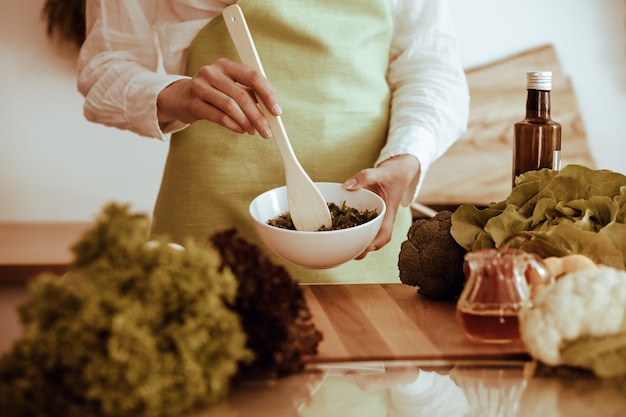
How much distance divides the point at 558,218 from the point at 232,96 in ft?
1.66

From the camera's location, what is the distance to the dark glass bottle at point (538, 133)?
42.9 inches

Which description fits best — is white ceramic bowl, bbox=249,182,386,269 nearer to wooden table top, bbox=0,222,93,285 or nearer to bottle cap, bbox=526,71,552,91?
bottle cap, bbox=526,71,552,91

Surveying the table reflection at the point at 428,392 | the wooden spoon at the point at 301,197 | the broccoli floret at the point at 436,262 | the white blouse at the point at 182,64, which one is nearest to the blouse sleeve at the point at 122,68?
the white blouse at the point at 182,64

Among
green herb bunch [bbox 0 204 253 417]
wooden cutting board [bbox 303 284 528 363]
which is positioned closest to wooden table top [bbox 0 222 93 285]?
wooden cutting board [bbox 303 284 528 363]

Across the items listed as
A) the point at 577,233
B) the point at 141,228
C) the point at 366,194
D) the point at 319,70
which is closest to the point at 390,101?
the point at 319,70

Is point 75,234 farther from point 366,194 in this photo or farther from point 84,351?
point 84,351

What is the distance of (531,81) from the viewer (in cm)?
108

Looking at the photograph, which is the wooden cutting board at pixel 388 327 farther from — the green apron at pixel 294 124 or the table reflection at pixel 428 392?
the green apron at pixel 294 124

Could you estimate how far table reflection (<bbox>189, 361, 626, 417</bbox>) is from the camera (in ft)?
2.36

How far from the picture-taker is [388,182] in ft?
4.22

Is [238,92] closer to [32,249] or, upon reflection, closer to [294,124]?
[294,124]

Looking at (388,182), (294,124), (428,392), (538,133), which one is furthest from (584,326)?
(294,124)

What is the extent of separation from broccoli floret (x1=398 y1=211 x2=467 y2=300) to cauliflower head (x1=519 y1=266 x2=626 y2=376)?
0.26 metres

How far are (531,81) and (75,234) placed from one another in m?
1.56
